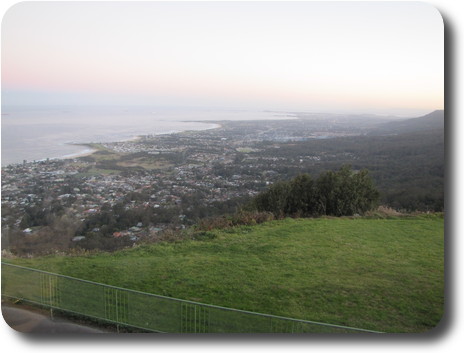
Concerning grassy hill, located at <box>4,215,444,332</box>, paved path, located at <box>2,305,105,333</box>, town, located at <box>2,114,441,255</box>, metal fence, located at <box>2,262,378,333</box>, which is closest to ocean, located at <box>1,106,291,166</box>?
town, located at <box>2,114,441,255</box>

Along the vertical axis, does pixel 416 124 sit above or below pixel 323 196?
above

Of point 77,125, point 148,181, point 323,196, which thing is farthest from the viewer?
point 323,196

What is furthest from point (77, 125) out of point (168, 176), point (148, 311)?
point (148, 311)

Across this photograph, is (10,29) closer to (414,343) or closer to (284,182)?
(284,182)

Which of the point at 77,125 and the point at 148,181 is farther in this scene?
the point at 77,125

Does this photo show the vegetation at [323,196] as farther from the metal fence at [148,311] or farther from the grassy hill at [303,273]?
the metal fence at [148,311]

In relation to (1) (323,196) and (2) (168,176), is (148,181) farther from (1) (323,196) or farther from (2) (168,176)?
(1) (323,196)
